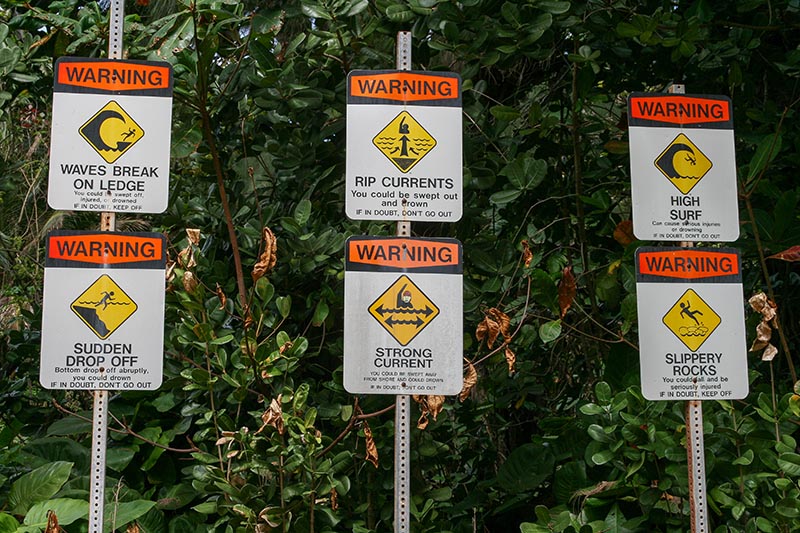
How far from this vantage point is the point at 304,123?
381 centimetres

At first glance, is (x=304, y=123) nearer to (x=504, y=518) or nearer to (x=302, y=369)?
(x=302, y=369)

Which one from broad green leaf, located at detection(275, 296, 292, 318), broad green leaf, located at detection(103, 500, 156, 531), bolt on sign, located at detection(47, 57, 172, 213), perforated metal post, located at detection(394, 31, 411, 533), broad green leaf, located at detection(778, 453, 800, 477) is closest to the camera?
perforated metal post, located at detection(394, 31, 411, 533)

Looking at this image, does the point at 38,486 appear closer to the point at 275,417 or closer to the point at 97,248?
the point at 275,417

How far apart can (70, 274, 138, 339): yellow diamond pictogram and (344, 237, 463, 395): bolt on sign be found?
2.16 feet

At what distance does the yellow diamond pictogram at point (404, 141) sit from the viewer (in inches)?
111

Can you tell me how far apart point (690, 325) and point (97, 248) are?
1.84 m

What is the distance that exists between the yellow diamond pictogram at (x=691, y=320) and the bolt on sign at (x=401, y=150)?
762 millimetres

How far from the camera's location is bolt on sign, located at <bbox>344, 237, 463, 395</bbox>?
8.94 ft

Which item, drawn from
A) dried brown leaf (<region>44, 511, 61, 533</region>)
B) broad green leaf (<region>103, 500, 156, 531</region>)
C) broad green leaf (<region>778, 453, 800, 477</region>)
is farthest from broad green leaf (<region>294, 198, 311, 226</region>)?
broad green leaf (<region>778, 453, 800, 477</region>)

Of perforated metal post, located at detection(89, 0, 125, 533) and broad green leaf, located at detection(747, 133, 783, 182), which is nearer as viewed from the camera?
perforated metal post, located at detection(89, 0, 125, 533)

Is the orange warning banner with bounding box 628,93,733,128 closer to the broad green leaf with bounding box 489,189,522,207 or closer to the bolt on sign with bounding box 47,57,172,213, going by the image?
the broad green leaf with bounding box 489,189,522,207

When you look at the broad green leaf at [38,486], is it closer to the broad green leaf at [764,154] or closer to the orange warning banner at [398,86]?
the orange warning banner at [398,86]

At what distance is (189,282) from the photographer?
10.4ft

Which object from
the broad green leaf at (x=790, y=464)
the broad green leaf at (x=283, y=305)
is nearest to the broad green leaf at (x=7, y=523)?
the broad green leaf at (x=283, y=305)
